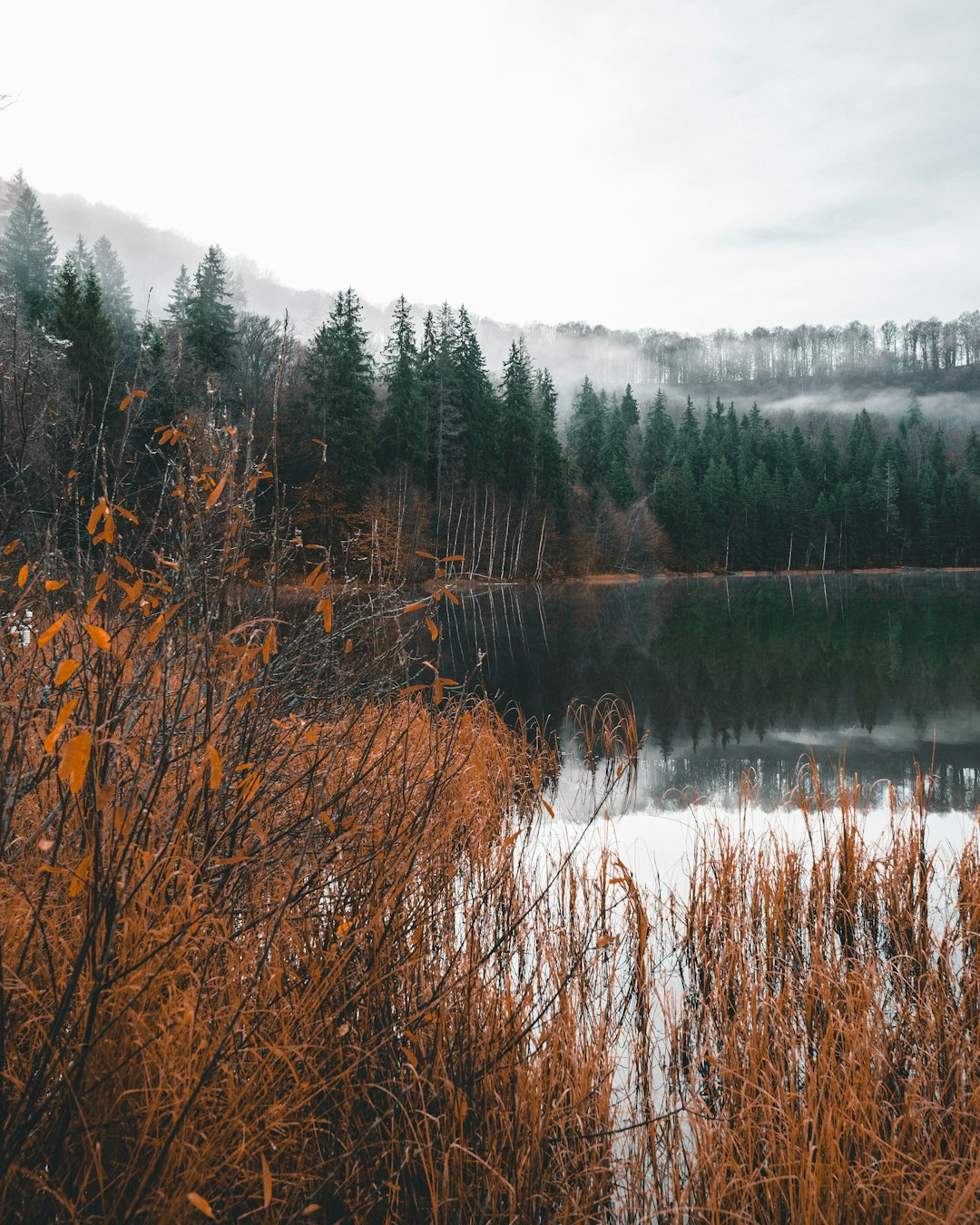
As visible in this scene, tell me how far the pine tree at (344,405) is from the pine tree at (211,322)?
504 cm

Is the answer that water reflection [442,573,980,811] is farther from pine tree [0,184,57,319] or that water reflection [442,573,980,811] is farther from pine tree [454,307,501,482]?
pine tree [0,184,57,319]

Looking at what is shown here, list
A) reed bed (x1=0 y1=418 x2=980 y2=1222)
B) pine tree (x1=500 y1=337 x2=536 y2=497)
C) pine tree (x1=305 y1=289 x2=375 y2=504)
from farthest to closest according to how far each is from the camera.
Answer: pine tree (x1=500 y1=337 x2=536 y2=497)
pine tree (x1=305 y1=289 x2=375 y2=504)
reed bed (x1=0 y1=418 x2=980 y2=1222)

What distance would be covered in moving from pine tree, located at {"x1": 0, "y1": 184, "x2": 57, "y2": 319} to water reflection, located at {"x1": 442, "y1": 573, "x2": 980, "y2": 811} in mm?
46595

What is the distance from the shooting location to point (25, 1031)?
188 centimetres

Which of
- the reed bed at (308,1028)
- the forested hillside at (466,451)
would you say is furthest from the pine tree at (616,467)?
the reed bed at (308,1028)

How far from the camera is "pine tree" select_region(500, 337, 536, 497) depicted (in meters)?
51.4

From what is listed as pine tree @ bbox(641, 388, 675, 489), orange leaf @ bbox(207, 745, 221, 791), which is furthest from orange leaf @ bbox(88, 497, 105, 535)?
pine tree @ bbox(641, 388, 675, 489)

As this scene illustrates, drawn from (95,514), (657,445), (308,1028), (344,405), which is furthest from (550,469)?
(95,514)

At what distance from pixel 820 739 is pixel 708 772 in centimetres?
305

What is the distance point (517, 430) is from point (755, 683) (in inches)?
1551

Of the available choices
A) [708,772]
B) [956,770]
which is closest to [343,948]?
[708,772]

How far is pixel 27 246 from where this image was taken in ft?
177

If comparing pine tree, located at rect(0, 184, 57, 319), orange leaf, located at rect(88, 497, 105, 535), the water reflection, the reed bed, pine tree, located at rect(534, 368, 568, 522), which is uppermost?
pine tree, located at rect(0, 184, 57, 319)

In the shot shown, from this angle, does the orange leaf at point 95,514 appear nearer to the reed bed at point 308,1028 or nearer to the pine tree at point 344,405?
the reed bed at point 308,1028
